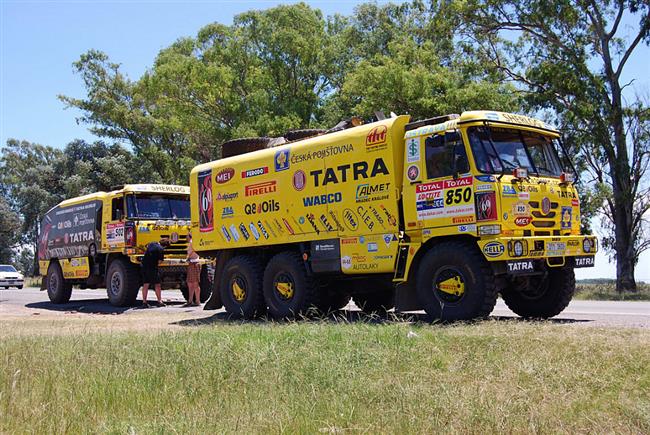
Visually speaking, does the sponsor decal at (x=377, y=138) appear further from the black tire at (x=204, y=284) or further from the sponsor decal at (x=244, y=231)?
the black tire at (x=204, y=284)

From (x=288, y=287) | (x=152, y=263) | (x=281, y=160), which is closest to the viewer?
(x=288, y=287)

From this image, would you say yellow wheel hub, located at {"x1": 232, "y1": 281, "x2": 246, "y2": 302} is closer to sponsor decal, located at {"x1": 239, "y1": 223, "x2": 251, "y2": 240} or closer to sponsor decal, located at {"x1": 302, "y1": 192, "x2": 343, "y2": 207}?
sponsor decal, located at {"x1": 239, "y1": 223, "x2": 251, "y2": 240}

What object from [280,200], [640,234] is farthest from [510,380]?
[640,234]

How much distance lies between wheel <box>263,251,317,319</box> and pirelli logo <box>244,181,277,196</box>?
120cm

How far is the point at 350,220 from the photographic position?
12.0m

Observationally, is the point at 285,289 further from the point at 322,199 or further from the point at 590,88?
the point at 590,88

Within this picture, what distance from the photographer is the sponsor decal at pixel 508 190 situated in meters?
10.3

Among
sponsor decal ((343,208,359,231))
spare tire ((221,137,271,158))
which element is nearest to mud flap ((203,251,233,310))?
spare tire ((221,137,271,158))

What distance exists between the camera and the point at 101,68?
46.8 meters

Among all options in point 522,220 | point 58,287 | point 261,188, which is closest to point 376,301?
point 261,188

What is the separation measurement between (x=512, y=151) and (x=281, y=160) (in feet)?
13.8

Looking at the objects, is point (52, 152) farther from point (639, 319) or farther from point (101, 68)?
point (639, 319)

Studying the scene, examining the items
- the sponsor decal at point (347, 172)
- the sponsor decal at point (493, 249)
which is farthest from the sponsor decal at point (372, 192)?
the sponsor decal at point (493, 249)

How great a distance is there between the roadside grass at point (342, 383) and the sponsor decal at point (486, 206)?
169 cm
